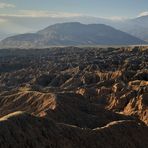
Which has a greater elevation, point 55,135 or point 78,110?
point 55,135

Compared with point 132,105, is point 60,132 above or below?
above

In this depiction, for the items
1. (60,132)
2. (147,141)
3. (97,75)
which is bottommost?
(97,75)

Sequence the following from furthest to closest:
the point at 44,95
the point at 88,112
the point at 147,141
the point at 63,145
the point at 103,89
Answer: the point at 103,89
the point at 44,95
the point at 88,112
the point at 147,141
the point at 63,145

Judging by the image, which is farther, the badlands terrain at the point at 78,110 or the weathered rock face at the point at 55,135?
the badlands terrain at the point at 78,110

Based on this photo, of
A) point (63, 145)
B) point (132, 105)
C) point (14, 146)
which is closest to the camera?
point (14, 146)

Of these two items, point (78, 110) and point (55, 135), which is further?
point (78, 110)

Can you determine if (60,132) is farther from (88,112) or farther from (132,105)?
(132,105)

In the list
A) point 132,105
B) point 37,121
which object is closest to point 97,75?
point 132,105

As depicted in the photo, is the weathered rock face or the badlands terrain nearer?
the weathered rock face
